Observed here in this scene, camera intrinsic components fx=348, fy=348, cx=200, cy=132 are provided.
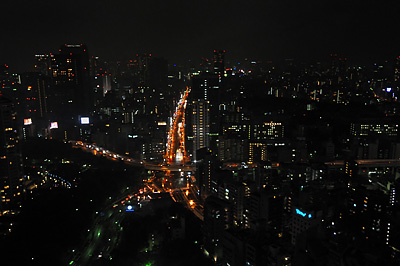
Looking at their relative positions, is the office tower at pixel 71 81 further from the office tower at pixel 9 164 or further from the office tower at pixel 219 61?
the office tower at pixel 9 164

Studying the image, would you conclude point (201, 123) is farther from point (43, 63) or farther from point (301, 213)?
point (43, 63)

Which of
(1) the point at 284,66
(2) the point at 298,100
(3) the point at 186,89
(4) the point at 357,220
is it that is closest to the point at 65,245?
(4) the point at 357,220

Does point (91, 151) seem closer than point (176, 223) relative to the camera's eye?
No

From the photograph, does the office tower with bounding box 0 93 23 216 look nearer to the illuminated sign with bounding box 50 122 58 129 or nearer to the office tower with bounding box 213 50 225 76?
the illuminated sign with bounding box 50 122 58 129

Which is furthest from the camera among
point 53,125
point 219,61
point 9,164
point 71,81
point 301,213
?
point 219,61

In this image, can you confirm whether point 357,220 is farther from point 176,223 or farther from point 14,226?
point 14,226

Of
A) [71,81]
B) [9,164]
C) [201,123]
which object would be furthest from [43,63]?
[9,164]

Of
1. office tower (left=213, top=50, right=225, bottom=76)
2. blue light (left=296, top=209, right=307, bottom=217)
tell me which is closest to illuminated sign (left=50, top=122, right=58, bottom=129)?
office tower (left=213, top=50, right=225, bottom=76)

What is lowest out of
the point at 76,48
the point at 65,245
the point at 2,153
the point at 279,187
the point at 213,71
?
the point at 65,245
